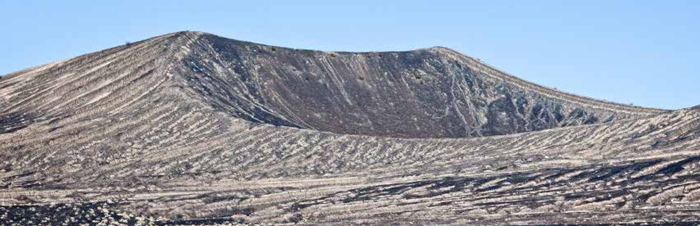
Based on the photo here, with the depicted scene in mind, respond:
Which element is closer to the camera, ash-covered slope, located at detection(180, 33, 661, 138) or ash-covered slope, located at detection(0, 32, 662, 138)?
ash-covered slope, located at detection(0, 32, 662, 138)

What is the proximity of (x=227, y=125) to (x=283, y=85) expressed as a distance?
583 inches

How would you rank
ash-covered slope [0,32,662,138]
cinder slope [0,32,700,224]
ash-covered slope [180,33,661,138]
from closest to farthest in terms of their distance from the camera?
cinder slope [0,32,700,224] < ash-covered slope [0,32,662,138] < ash-covered slope [180,33,661,138]

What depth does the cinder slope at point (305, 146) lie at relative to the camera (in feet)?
161

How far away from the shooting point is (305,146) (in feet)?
207

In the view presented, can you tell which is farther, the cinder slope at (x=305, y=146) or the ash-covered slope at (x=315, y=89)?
the ash-covered slope at (x=315, y=89)

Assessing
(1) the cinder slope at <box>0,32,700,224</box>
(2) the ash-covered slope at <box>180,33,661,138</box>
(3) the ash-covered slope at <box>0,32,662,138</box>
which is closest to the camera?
(1) the cinder slope at <box>0,32,700,224</box>

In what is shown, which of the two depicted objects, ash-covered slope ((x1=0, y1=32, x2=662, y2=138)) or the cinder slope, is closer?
the cinder slope

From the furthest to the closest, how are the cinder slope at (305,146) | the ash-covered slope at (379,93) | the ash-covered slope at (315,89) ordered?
the ash-covered slope at (379,93) < the ash-covered slope at (315,89) < the cinder slope at (305,146)

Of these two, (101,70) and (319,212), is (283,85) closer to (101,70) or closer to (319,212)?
(101,70)

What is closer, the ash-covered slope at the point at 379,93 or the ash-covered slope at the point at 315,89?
the ash-covered slope at the point at 315,89

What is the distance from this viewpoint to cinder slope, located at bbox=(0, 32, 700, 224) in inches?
1938

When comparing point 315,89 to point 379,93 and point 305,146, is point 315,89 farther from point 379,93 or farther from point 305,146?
point 305,146

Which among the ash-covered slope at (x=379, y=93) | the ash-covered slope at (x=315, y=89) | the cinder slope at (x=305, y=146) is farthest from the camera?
the ash-covered slope at (x=379, y=93)

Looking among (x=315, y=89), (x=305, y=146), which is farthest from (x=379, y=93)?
(x=305, y=146)
